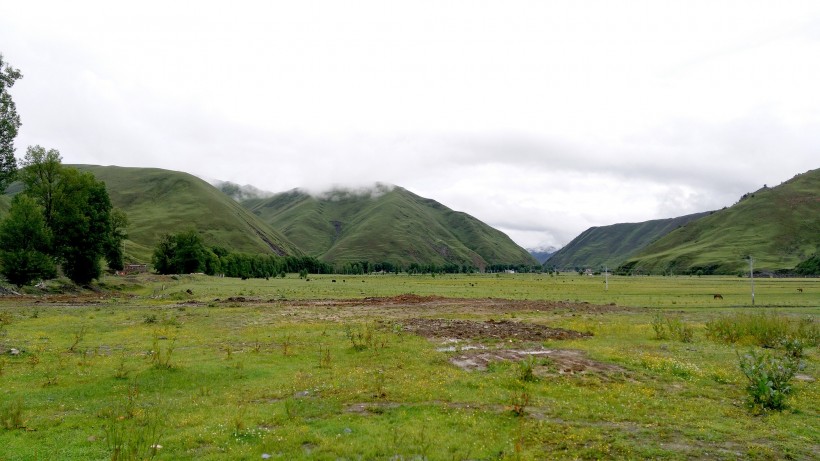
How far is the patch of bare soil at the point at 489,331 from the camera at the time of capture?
31.9 metres

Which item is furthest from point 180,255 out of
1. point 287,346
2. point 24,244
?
point 287,346

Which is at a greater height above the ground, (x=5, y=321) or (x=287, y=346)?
(x=5, y=321)

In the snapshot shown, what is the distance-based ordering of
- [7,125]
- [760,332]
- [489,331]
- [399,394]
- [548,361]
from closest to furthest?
[399,394], [548,361], [760,332], [489,331], [7,125]

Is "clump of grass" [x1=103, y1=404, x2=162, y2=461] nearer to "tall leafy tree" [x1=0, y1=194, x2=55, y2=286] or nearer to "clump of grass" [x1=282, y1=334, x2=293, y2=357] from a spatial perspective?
"clump of grass" [x1=282, y1=334, x2=293, y2=357]

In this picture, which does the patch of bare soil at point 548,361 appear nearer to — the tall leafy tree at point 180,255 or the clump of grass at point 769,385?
the clump of grass at point 769,385

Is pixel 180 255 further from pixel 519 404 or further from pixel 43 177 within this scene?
pixel 519 404

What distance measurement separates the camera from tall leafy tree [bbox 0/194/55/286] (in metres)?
57.4

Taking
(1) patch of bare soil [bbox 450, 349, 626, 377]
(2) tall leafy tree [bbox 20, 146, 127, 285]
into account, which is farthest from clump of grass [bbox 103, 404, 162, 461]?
(2) tall leafy tree [bbox 20, 146, 127, 285]

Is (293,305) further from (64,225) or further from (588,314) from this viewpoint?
(64,225)

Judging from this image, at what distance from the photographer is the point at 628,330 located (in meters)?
36.2

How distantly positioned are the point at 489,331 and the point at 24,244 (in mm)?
65948

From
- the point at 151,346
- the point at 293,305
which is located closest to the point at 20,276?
the point at 293,305

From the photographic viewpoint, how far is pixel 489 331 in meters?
34.2

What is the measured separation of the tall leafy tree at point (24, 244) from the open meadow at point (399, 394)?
1161 inches
